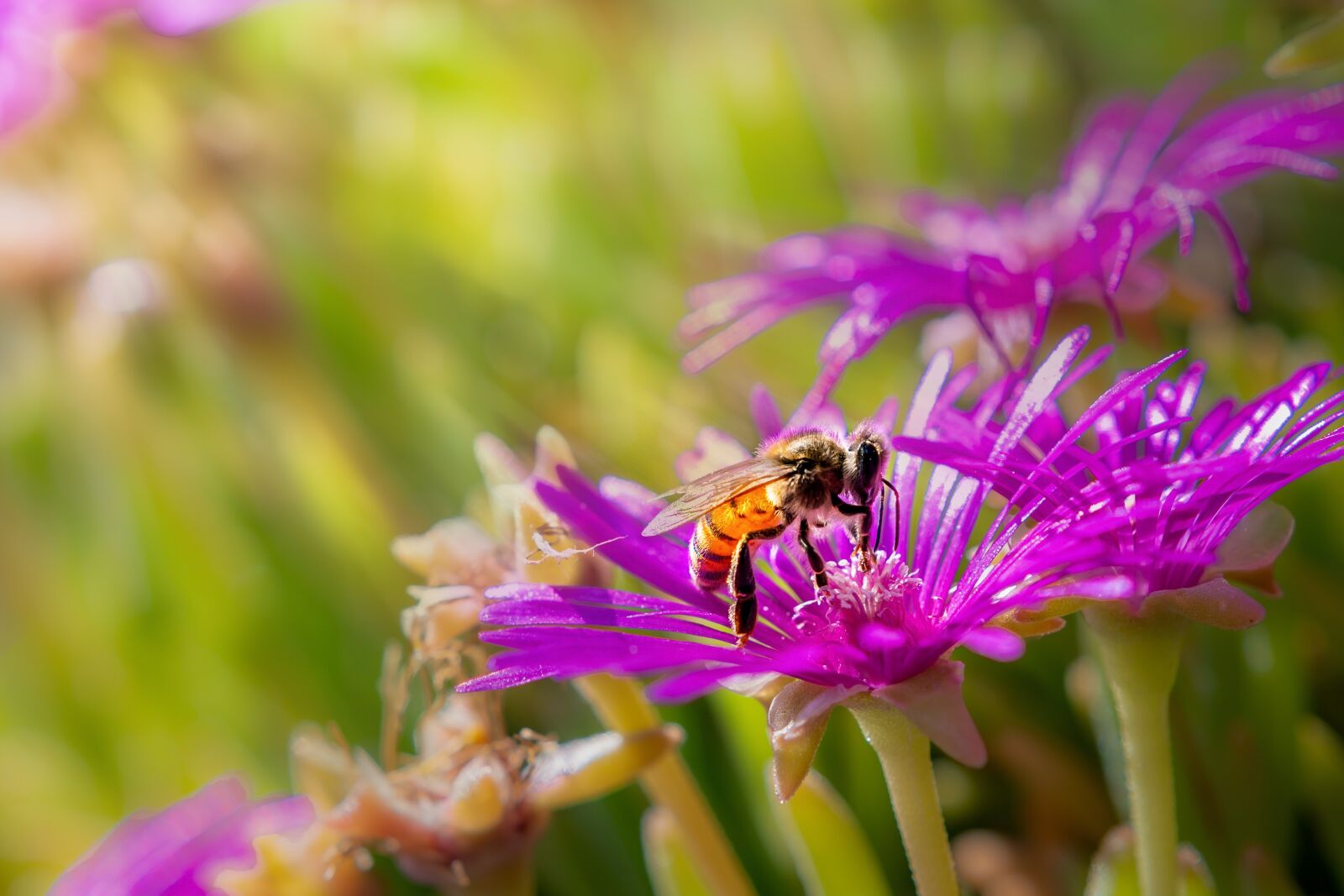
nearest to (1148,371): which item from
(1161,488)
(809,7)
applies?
(1161,488)

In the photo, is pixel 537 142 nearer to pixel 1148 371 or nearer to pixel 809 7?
pixel 809 7

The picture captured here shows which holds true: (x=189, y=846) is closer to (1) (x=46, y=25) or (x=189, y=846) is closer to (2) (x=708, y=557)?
(2) (x=708, y=557)

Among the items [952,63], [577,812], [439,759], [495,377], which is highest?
[952,63]

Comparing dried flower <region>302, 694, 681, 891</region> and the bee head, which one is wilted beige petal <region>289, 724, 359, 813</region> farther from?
the bee head

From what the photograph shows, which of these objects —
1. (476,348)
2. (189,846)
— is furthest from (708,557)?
(476,348)

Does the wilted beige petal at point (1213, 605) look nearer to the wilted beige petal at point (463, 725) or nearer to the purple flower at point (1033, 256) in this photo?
the purple flower at point (1033, 256)
